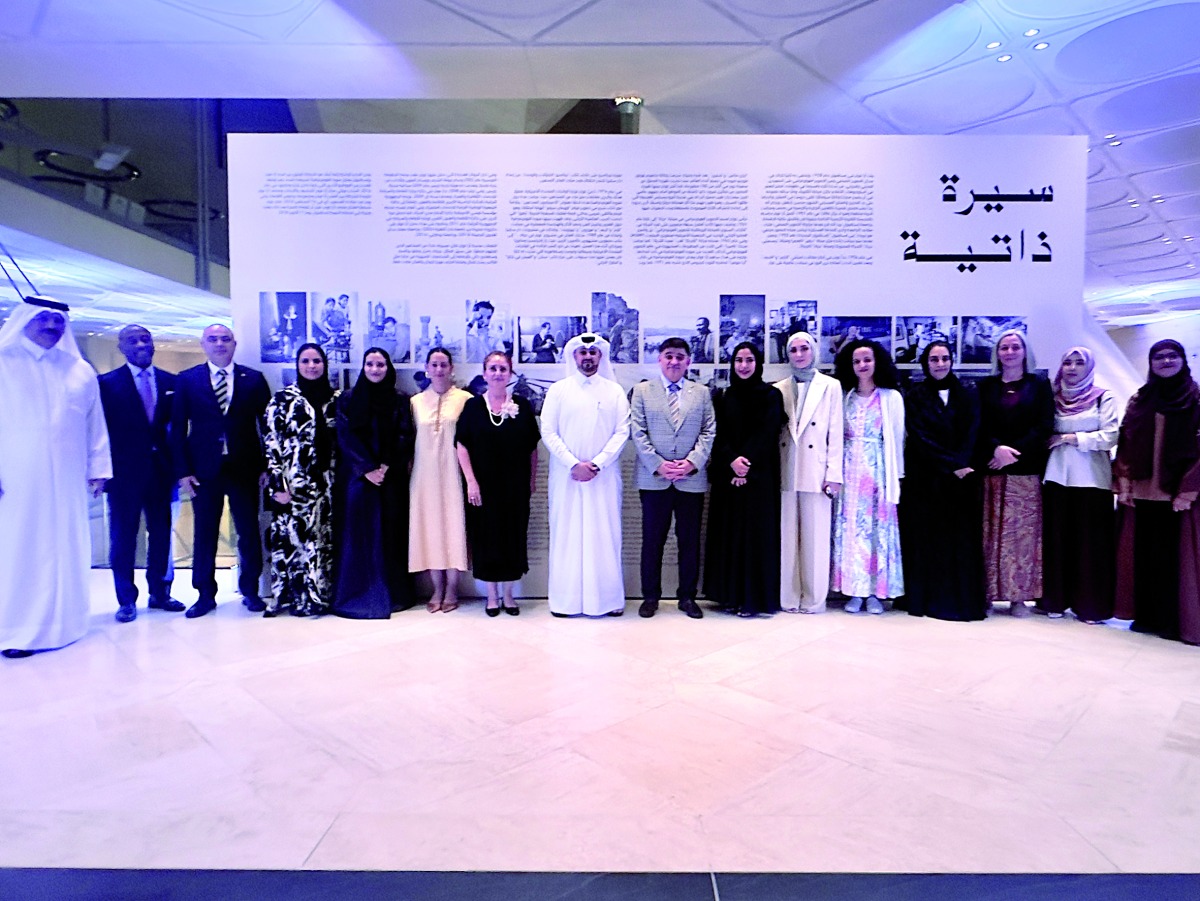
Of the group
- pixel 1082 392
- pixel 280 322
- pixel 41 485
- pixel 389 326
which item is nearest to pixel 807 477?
Answer: pixel 1082 392

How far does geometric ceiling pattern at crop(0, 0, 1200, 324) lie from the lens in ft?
15.3

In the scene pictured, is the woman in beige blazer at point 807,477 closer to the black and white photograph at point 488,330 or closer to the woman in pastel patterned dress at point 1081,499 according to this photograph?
the woman in pastel patterned dress at point 1081,499

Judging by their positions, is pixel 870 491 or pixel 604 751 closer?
pixel 604 751

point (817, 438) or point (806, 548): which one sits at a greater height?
point (817, 438)

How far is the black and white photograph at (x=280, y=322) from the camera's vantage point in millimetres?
4959

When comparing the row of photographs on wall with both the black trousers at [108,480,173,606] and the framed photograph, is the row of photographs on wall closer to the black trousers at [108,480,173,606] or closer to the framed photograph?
the framed photograph

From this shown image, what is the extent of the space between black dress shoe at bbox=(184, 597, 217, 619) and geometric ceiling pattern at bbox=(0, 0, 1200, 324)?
3896mm

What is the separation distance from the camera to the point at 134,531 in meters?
4.55

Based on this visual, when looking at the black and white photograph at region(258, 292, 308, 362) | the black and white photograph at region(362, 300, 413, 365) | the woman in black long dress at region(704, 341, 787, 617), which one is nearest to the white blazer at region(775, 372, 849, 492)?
the woman in black long dress at region(704, 341, 787, 617)

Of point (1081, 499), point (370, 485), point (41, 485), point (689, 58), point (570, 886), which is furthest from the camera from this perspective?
point (689, 58)

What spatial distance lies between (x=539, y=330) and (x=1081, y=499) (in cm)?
373

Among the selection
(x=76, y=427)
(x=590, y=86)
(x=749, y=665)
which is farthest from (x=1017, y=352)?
(x=76, y=427)

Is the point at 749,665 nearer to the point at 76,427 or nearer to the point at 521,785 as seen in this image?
the point at 521,785

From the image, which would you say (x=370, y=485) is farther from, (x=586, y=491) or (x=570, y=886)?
(x=570, y=886)
